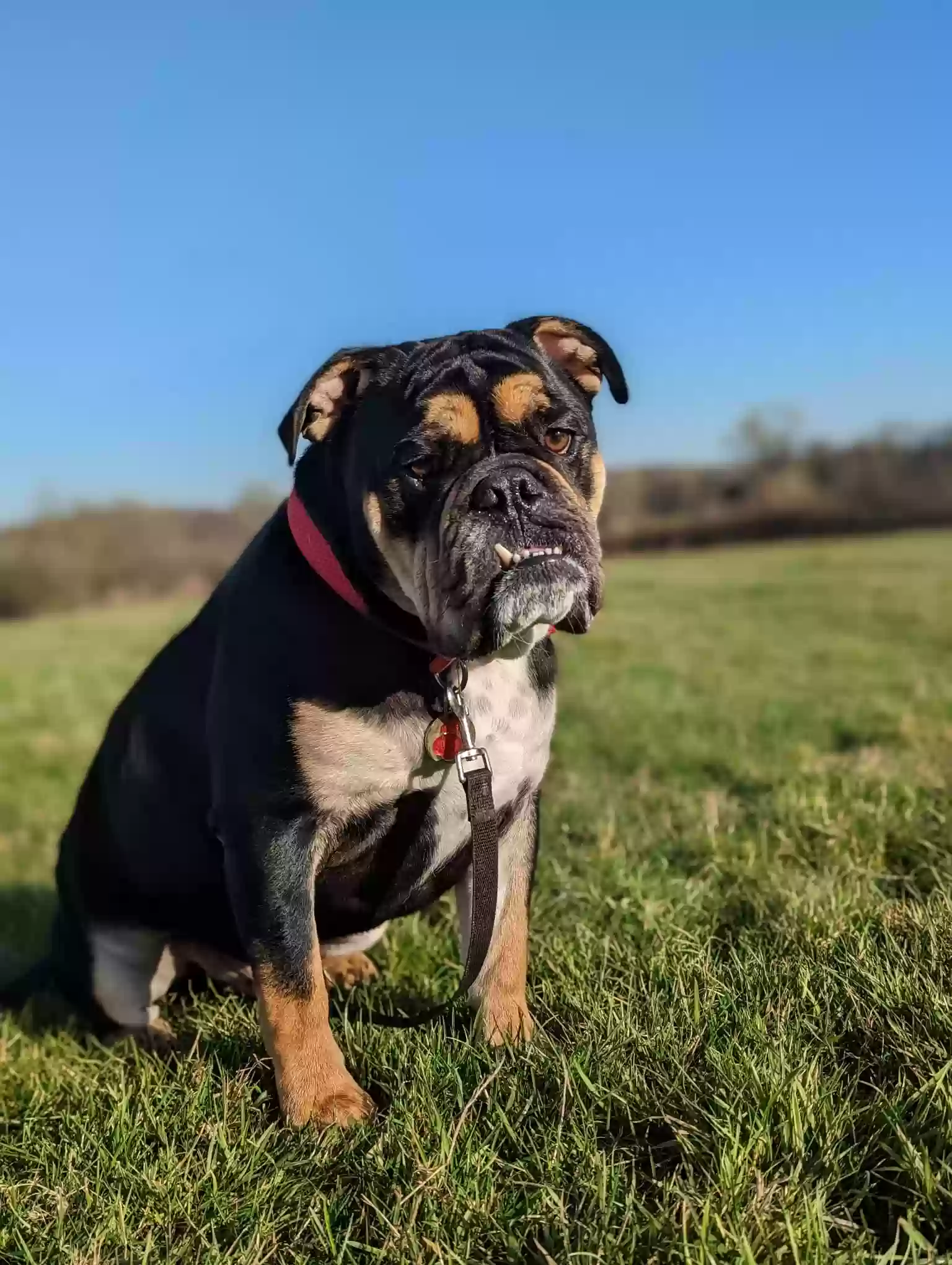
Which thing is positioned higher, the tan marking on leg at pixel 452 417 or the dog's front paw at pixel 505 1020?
the tan marking on leg at pixel 452 417

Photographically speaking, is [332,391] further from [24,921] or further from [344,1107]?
[24,921]

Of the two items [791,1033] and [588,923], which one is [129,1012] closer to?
[588,923]

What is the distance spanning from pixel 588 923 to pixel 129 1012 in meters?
1.68

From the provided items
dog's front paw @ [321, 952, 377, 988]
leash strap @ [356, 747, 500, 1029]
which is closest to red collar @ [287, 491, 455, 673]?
leash strap @ [356, 747, 500, 1029]

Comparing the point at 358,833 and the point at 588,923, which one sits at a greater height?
the point at 358,833

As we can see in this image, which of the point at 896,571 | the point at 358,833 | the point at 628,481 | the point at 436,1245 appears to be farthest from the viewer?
the point at 628,481

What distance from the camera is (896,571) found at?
22.9 meters

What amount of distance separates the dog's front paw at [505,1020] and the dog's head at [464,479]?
42.5 inches

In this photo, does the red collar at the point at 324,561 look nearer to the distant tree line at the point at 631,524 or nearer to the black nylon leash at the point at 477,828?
the black nylon leash at the point at 477,828

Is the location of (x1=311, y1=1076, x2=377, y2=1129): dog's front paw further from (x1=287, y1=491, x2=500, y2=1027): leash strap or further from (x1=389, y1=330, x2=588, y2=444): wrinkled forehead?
(x1=389, y1=330, x2=588, y2=444): wrinkled forehead

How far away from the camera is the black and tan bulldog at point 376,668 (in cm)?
302

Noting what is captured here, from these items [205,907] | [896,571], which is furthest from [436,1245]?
[896,571]

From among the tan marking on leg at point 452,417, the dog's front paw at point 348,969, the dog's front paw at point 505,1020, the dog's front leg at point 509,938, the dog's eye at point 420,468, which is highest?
the tan marking on leg at point 452,417

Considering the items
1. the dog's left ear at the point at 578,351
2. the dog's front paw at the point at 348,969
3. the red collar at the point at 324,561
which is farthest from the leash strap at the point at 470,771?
the dog's left ear at the point at 578,351
